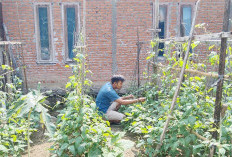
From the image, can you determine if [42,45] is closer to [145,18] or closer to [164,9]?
[145,18]

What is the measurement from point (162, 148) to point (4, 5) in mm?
7017

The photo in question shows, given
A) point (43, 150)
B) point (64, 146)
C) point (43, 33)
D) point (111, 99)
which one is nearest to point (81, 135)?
point (64, 146)

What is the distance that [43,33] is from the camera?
308 inches

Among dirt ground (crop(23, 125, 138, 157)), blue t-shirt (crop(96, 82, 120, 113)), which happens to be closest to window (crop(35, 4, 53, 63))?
blue t-shirt (crop(96, 82, 120, 113))

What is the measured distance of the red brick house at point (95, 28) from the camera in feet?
24.7

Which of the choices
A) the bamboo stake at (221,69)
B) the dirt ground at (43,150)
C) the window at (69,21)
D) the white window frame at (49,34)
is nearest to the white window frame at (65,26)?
the window at (69,21)

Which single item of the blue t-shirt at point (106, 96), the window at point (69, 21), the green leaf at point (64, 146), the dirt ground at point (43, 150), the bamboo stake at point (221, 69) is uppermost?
the window at point (69, 21)

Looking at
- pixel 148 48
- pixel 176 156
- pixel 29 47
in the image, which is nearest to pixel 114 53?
pixel 148 48

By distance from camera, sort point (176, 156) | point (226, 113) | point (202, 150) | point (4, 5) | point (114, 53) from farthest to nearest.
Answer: point (114, 53), point (4, 5), point (176, 156), point (202, 150), point (226, 113)

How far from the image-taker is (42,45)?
790 cm

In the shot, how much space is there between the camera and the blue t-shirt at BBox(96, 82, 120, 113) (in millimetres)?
4672

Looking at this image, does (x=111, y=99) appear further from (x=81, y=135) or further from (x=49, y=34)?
(x=49, y=34)

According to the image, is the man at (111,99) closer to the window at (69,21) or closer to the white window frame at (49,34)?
the window at (69,21)

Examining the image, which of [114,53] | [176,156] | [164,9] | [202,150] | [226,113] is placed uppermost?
→ [164,9]
